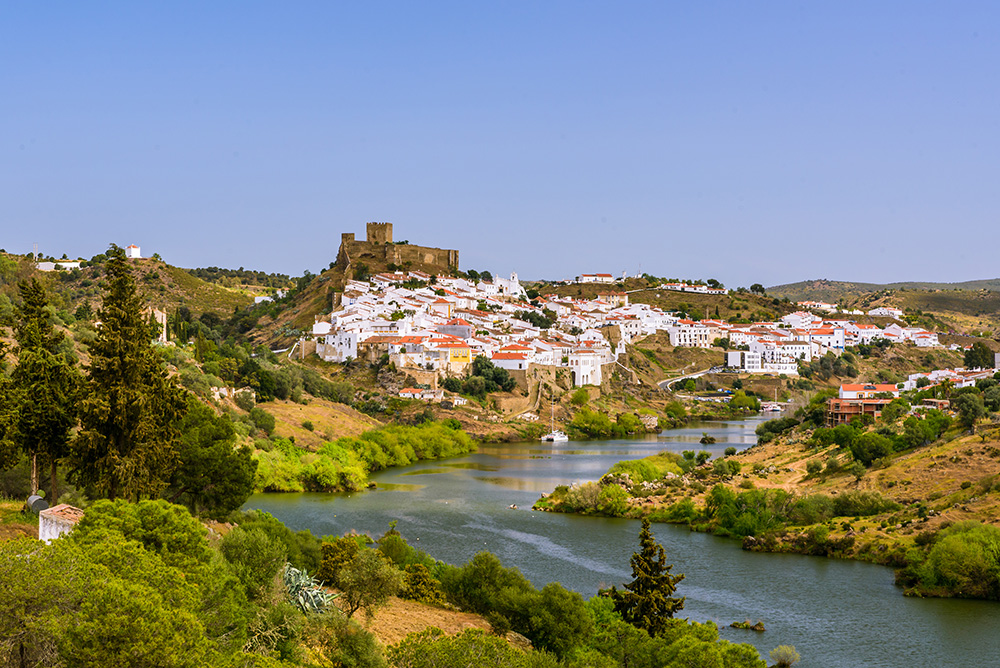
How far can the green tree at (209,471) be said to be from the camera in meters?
19.2

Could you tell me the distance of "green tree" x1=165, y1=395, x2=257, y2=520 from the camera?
1919 centimetres

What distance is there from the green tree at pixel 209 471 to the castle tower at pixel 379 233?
7477 cm

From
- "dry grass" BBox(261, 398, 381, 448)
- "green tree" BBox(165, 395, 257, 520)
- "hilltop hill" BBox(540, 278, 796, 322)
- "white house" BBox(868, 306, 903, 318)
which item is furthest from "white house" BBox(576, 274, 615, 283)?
"green tree" BBox(165, 395, 257, 520)

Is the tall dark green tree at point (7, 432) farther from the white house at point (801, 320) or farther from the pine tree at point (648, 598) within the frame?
the white house at point (801, 320)

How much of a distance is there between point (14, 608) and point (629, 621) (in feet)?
39.6

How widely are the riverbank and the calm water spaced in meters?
0.74

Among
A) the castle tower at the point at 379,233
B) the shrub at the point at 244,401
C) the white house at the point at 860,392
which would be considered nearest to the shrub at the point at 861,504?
the white house at the point at 860,392

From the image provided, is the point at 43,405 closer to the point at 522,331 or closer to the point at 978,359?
the point at 522,331

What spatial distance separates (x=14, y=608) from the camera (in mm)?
8391

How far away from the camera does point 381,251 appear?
93.4m

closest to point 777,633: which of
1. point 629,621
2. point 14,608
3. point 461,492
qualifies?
point 629,621

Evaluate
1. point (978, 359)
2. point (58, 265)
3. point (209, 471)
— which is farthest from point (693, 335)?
point (209, 471)

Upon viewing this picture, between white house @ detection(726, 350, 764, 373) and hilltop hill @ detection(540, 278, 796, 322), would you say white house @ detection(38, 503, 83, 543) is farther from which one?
hilltop hill @ detection(540, 278, 796, 322)

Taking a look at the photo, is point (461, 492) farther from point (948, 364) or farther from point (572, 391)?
point (948, 364)
